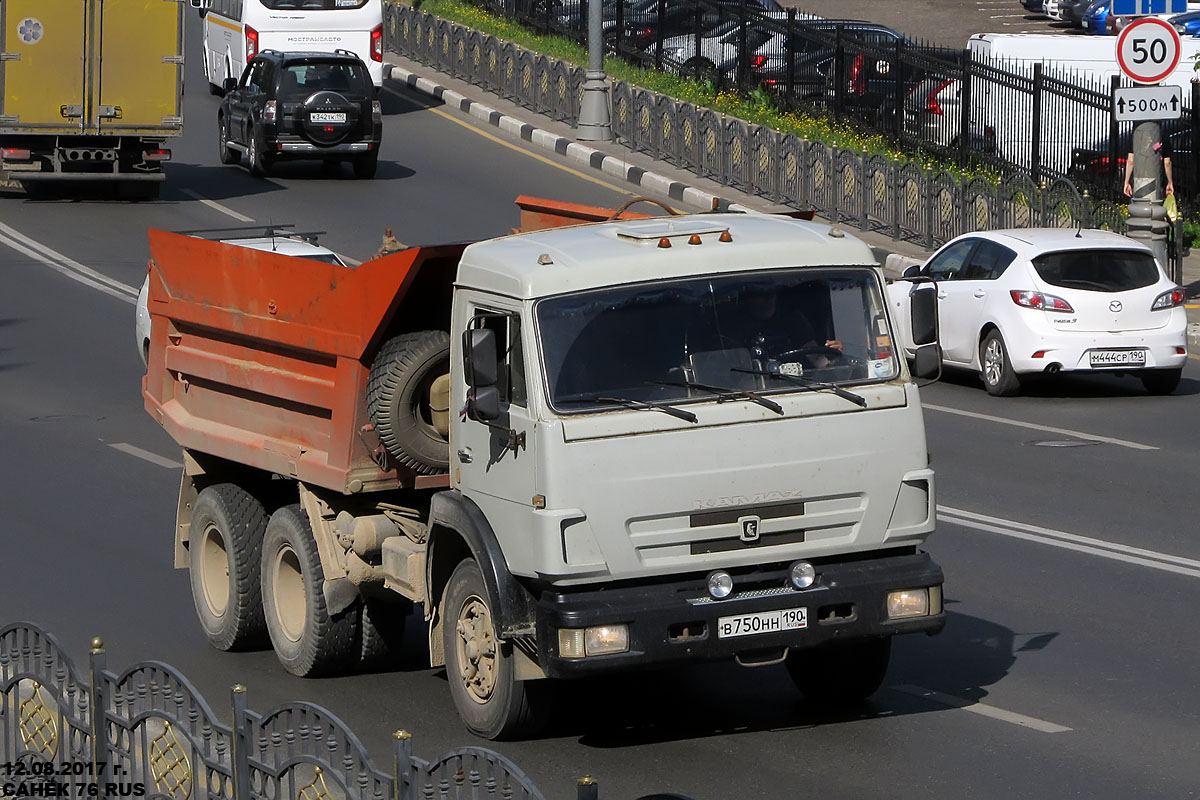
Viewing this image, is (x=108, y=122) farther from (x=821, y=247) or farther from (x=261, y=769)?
(x=261, y=769)

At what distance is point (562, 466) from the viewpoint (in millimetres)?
7945

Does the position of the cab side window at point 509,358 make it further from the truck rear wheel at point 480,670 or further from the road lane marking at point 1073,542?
the road lane marking at point 1073,542

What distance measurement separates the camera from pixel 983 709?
9.05 meters

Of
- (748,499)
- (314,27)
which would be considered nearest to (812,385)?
(748,499)

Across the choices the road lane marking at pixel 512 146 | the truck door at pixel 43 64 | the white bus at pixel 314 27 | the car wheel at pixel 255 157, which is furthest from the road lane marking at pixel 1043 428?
the white bus at pixel 314 27

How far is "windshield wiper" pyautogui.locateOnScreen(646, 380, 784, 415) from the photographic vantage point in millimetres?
8156

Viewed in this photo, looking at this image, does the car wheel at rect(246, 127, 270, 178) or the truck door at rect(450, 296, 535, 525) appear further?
the car wheel at rect(246, 127, 270, 178)

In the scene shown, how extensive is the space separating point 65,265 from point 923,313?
18167mm

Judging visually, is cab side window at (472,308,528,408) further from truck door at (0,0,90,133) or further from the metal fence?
truck door at (0,0,90,133)

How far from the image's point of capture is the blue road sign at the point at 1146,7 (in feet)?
71.2

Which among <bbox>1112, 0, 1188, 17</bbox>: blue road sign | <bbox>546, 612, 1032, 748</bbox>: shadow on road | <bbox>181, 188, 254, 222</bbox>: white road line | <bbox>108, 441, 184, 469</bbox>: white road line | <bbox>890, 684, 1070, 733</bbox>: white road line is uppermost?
<bbox>1112, 0, 1188, 17</bbox>: blue road sign

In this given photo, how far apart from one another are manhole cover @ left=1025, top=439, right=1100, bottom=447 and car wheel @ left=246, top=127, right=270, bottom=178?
1737 centimetres

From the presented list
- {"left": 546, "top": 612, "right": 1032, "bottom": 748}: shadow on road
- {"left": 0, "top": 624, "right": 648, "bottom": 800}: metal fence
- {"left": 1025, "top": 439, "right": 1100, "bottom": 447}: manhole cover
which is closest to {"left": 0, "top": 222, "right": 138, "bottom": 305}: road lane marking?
{"left": 1025, "top": 439, "right": 1100, "bottom": 447}: manhole cover

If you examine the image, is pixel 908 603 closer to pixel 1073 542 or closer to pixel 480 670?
pixel 480 670
